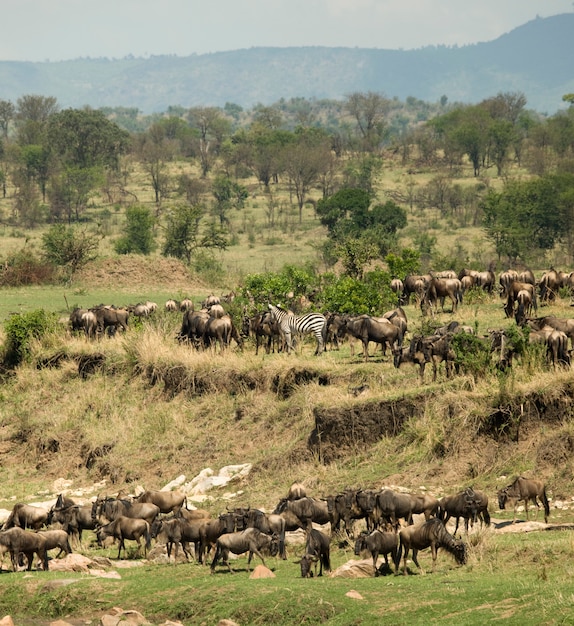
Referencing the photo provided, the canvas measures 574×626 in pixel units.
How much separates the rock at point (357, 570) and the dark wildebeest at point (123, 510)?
162 inches

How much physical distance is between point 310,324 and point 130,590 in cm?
1275

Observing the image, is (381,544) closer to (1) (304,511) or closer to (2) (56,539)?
(1) (304,511)

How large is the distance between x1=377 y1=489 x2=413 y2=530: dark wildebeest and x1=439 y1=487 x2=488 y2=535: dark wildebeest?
1.57ft

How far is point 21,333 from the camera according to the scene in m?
30.7

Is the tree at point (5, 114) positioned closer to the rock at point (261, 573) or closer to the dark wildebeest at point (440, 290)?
the dark wildebeest at point (440, 290)

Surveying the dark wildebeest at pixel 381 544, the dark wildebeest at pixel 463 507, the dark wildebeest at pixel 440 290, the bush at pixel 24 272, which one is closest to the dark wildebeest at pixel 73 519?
the dark wildebeest at pixel 381 544

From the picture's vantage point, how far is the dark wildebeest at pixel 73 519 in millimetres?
18797

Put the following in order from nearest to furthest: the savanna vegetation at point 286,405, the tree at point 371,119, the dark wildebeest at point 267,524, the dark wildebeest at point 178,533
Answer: the savanna vegetation at point 286,405
the dark wildebeest at point 267,524
the dark wildebeest at point 178,533
the tree at point 371,119

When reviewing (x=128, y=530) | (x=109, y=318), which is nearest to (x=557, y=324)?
(x=128, y=530)

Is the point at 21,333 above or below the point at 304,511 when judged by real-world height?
above

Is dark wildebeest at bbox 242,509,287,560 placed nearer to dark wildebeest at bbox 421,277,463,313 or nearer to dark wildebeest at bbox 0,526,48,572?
dark wildebeest at bbox 0,526,48,572

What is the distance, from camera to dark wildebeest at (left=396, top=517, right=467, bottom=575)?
15102 millimetres

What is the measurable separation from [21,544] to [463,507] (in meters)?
6.28

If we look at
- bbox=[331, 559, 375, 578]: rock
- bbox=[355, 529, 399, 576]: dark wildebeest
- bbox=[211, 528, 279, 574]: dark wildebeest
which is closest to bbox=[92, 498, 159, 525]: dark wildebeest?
bbox=[211, 528, 279, 574]: dark wildebeest
